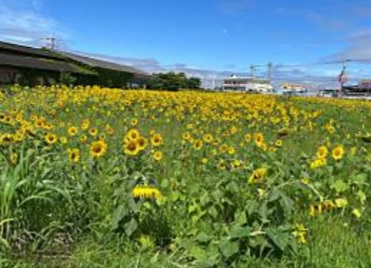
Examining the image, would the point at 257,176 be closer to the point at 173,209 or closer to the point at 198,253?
the point at 173,209

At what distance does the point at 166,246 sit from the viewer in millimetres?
3051

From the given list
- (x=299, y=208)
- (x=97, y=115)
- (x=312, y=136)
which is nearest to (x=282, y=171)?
(x=299, y=208)

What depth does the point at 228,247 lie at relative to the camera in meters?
2.60

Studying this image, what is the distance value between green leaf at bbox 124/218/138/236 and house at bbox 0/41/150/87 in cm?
2870

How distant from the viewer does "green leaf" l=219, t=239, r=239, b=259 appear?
2580 mm

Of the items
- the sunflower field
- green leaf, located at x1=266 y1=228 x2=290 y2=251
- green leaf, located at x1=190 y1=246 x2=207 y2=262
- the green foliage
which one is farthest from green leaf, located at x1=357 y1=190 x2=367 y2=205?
the green foliage

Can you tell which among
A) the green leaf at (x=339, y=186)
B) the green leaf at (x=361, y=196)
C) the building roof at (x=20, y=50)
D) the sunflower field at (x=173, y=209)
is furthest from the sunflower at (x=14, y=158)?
the building roof at (x=20, y=50)

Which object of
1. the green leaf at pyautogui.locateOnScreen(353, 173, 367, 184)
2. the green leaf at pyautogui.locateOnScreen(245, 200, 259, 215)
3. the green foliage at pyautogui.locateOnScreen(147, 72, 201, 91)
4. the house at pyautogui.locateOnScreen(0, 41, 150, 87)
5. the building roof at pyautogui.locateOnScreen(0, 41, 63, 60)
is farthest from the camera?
the green foliage at pyautogui.locateOnScreen(147, 72, 201, 91)

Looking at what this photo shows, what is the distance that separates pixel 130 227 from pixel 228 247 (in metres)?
0.55

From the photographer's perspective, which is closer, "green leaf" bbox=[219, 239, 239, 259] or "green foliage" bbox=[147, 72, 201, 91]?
"green leaf" bbox=[219, 239, 239, 259]

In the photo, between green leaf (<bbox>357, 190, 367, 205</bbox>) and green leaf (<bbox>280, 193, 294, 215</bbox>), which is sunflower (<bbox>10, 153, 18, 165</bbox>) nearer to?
green leaf (<bbox>280, 193, 294, 215</bbox>)

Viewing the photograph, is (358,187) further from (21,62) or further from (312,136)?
(21,62)

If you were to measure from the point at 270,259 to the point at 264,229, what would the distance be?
0.15m

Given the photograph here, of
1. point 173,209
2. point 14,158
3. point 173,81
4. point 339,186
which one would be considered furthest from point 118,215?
point 173,81
